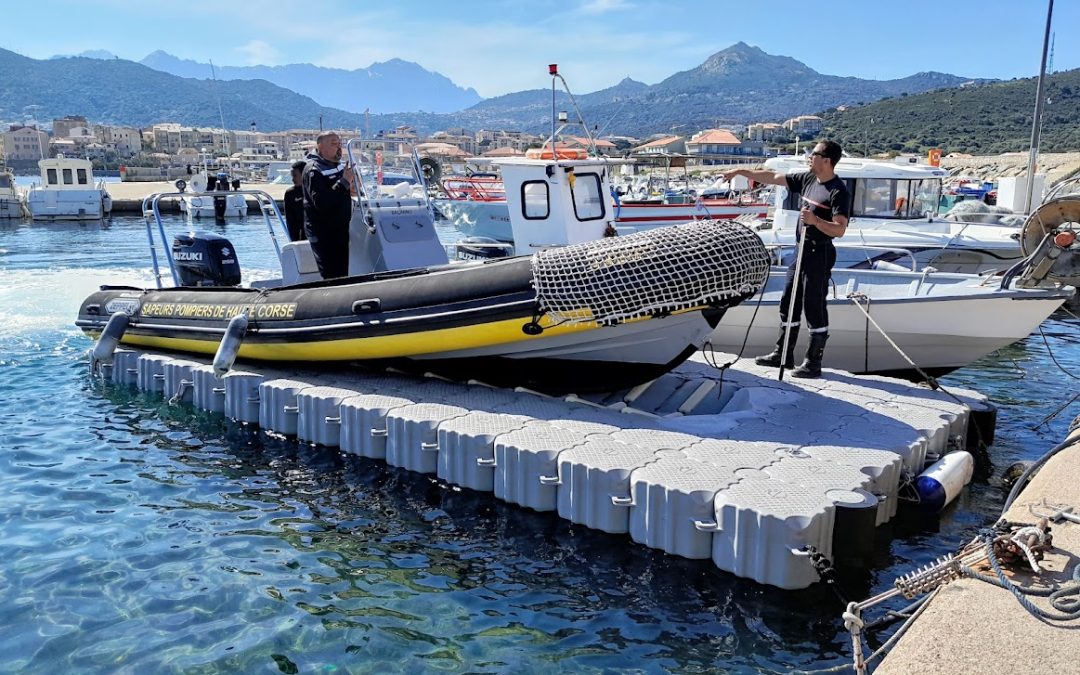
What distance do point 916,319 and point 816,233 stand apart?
2.38m

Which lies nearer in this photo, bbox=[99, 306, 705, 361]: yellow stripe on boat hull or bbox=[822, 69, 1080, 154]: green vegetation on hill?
bbox=[99, 306, 705, 361]: yellow stripe on boat hull

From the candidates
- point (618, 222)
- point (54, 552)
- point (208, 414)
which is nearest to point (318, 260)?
point (208, 414)

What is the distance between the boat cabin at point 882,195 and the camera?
1216cm

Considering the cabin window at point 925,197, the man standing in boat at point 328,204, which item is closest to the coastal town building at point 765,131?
the cabin window at point 925,197

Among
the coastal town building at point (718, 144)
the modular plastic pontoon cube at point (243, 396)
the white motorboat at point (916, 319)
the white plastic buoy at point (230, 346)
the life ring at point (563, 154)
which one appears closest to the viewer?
the white plastic buoy at point (230, 346)

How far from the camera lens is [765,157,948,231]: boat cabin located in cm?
1216

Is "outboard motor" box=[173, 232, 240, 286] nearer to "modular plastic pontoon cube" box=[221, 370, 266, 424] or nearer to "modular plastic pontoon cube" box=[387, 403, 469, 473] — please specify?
"modular plastic pontoon cube" box=[221, 370, 266, 424]

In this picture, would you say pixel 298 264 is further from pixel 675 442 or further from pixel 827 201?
pixel 827 201

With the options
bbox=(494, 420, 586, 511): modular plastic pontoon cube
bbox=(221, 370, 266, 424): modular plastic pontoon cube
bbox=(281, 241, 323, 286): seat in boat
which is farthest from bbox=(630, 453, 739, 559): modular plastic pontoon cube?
bbox=(281, 241, 323, 286): seat in boat

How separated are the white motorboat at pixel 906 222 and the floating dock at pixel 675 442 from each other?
5550 millimetres

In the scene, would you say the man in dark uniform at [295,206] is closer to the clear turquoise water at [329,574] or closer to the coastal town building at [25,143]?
the clear turquoise water at [329,574]

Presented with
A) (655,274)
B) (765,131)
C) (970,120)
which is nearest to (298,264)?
(655,274)

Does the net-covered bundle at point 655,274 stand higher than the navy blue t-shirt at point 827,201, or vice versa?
the navy blue t-shirt at point 827,201

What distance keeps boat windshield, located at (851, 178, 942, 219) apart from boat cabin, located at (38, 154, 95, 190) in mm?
33249
